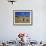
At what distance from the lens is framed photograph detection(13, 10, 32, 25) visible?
464 cm

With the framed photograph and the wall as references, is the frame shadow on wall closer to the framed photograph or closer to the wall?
the framed photograph

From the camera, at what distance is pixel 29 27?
4.67 metres

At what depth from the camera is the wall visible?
4.65 metres

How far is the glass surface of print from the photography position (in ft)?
15.2

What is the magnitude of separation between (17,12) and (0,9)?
64 cm

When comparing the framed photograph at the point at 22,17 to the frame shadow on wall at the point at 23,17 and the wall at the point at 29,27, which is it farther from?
the wall at the point at 29,27

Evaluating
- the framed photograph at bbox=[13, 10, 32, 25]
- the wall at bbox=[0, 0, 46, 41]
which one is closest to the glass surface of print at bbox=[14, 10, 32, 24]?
the framed photograph at bbox=[13, 10, 32, 25]

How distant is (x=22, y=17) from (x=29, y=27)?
1.48ft

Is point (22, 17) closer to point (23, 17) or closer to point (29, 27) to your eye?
point (23, 17)

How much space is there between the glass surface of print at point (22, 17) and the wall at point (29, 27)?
0.49 ft

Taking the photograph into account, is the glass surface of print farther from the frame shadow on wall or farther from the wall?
the wall

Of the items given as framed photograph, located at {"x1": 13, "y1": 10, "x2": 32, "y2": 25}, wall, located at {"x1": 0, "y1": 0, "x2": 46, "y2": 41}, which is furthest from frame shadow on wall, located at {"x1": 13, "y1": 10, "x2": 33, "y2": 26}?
wall, located at {"x1": 0, "y1": 0, "x2": 46, "y2": 41}

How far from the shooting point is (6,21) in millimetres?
4664

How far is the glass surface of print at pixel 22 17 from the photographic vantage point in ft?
15.2
